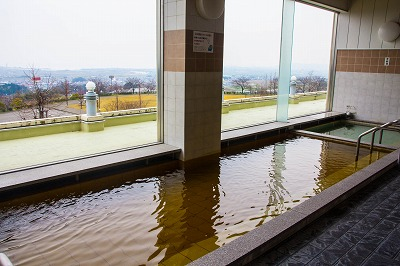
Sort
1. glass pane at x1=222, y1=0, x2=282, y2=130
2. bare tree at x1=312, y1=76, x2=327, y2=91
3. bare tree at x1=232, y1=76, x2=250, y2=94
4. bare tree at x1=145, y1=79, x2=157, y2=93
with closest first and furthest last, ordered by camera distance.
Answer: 1. bare tree at x1=145, y1=79, x2=157, y2=93
2. glass pane at x1=222, y1=0, x2=282, y2=130
3. bare tree at x1=232, y1=76, x2=250, y2=94
4. bare tree at x1=312, y1=76, x2=327, y2=91

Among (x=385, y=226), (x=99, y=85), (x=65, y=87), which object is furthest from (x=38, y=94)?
(x=385, y=226)

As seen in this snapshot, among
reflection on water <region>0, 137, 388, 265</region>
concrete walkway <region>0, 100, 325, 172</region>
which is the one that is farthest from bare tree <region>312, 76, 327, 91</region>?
reflection on water <region>0, 137, 388, 265</region>

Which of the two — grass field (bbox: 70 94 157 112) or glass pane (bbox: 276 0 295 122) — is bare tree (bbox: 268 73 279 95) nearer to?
glass pane (bbox: 276 0 295 122)

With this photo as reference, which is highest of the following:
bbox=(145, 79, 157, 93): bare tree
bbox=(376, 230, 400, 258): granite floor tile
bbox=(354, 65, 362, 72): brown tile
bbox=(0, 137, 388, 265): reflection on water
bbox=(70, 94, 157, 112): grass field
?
bbox=(354, 65, 362, 72): brown tile

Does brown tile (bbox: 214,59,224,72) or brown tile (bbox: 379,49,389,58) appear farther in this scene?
brown tile (bbox: 379,49,389,58)

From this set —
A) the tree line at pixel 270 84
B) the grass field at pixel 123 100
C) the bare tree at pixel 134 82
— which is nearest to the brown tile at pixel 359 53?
the tree line at pixel 270 84

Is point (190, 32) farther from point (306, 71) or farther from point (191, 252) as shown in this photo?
point (306, 71)

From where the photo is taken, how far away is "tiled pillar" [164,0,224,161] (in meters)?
4.40

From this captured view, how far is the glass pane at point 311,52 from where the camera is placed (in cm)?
764

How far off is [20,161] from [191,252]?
118 inches

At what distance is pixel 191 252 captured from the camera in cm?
240

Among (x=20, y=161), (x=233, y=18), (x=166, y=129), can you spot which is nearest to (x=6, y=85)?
(x=20, y=161)

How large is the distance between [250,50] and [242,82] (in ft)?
2.66

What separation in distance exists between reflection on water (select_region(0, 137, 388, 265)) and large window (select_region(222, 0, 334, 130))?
91.6 inches
